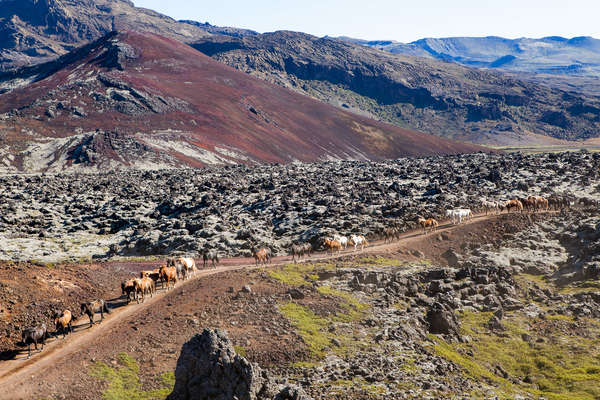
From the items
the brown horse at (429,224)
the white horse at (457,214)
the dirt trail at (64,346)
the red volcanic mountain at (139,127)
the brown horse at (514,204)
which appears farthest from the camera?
the red volcanic mountain at (139,127)

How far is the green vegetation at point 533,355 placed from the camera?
28.0 metres

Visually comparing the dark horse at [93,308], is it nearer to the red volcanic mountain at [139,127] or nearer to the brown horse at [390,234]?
the brown horse at [390,234]

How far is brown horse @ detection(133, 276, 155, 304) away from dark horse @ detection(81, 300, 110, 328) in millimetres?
2290

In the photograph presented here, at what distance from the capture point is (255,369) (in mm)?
21047

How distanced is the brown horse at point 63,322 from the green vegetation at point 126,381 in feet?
13.1

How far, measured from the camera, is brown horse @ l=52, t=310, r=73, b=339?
2588cm

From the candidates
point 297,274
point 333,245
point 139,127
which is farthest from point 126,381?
point 139,127

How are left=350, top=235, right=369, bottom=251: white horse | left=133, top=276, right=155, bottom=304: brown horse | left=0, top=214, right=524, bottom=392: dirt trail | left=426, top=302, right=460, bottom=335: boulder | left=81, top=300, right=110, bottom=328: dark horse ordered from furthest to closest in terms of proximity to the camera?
1. left=350, top=235, right=369, bottom=251: white horse
2. left=426, top=302, right=460, bottom=335: boulder
3. left=133, top=276, right=155, bottom=304: brown horse
4. left=81, top=300, right=110, bottom=328: dark horse
5. left=0, top=214, right=524, bottom=392: dirt trail

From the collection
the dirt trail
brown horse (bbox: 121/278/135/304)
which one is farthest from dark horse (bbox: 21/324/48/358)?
brown horse (bbox: 121/278/135/304)

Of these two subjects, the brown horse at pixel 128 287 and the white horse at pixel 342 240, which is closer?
the brown horse at pixel 128 287

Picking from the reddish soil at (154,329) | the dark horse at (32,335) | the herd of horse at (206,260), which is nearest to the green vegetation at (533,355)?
the reddish soil at (154,329)

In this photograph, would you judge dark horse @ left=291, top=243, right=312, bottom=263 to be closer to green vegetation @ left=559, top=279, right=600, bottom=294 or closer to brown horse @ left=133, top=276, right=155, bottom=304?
brown horse @ left=133, top=276, right=155, bottom=304

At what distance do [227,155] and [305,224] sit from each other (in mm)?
95533

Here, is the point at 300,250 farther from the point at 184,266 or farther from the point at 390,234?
the point at 184,266
